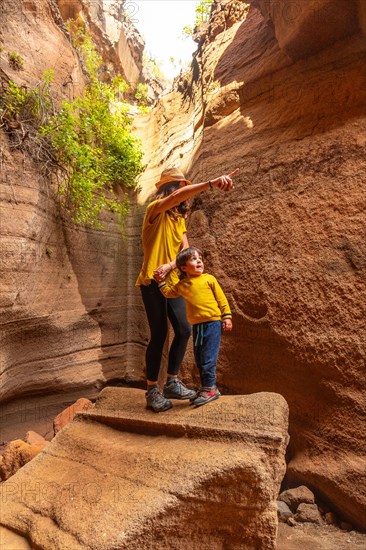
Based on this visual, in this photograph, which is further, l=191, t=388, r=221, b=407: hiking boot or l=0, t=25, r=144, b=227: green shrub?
l=0, t=25, r=144, b=227: green shrub

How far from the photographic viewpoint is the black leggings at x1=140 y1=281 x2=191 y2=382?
2.76 meters

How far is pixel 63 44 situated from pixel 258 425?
587cm

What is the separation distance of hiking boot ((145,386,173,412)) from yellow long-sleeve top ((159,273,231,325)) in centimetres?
61

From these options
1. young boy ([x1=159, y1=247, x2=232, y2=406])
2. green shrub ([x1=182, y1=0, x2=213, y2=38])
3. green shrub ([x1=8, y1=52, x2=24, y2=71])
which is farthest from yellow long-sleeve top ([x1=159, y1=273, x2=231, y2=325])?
green shrub ([x1=182, y1=0, x2=213, y2=38])

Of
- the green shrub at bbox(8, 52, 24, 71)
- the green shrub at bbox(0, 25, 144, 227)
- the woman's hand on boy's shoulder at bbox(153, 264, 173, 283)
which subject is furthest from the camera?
the green shrub at bbox(8, 52, 24, 71)

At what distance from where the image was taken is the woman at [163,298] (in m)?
2.70

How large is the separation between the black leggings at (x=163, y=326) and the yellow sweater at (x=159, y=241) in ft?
0.40

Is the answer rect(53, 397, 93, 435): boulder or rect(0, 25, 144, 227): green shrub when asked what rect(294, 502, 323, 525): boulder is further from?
rect(0, 25, 144, 227): green shrub

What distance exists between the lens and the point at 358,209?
297cm

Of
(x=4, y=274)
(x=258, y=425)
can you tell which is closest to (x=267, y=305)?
(x=258, y=425)

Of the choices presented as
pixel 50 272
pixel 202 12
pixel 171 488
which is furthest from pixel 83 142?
pixel 171 488

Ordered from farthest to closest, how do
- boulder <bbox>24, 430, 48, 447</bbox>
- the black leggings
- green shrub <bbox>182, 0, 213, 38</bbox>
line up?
green shrub <bbox>182, 0, 213, 38</bbox>, boulder <bbox>24, 430, 48, 447</bbox>, the black leggings

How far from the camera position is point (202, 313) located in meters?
2.58

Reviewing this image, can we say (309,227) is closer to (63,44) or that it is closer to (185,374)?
(185,374)
